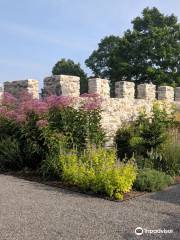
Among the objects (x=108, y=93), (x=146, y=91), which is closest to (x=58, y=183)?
(x=108, y=93)

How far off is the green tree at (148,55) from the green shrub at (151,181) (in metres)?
19.6

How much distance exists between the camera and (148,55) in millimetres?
29750

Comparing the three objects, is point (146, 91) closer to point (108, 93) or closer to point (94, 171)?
point (108, 93)

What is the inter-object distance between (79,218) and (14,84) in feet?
24.0

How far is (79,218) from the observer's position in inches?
251

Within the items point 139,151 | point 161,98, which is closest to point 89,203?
point 139,151

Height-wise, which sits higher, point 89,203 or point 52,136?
point 52,136

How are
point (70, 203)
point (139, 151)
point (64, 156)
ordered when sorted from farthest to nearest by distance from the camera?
point (139, 151) < point (64, 156) < point (70, 203)

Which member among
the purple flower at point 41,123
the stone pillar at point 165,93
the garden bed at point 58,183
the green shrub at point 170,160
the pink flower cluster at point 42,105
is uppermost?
the stone pillar at point 165,93

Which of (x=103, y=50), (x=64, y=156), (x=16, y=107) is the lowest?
(x=64, y=156)

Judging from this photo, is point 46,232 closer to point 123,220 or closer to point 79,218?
point 79,218

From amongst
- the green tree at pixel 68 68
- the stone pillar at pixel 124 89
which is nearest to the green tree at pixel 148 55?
the green tree at pixel 68 68

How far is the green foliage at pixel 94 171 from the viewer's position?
7910 mm

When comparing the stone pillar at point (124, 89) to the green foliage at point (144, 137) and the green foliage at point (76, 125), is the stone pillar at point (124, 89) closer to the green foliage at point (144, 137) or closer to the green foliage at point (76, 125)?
the green foliage at point (144, 137)
